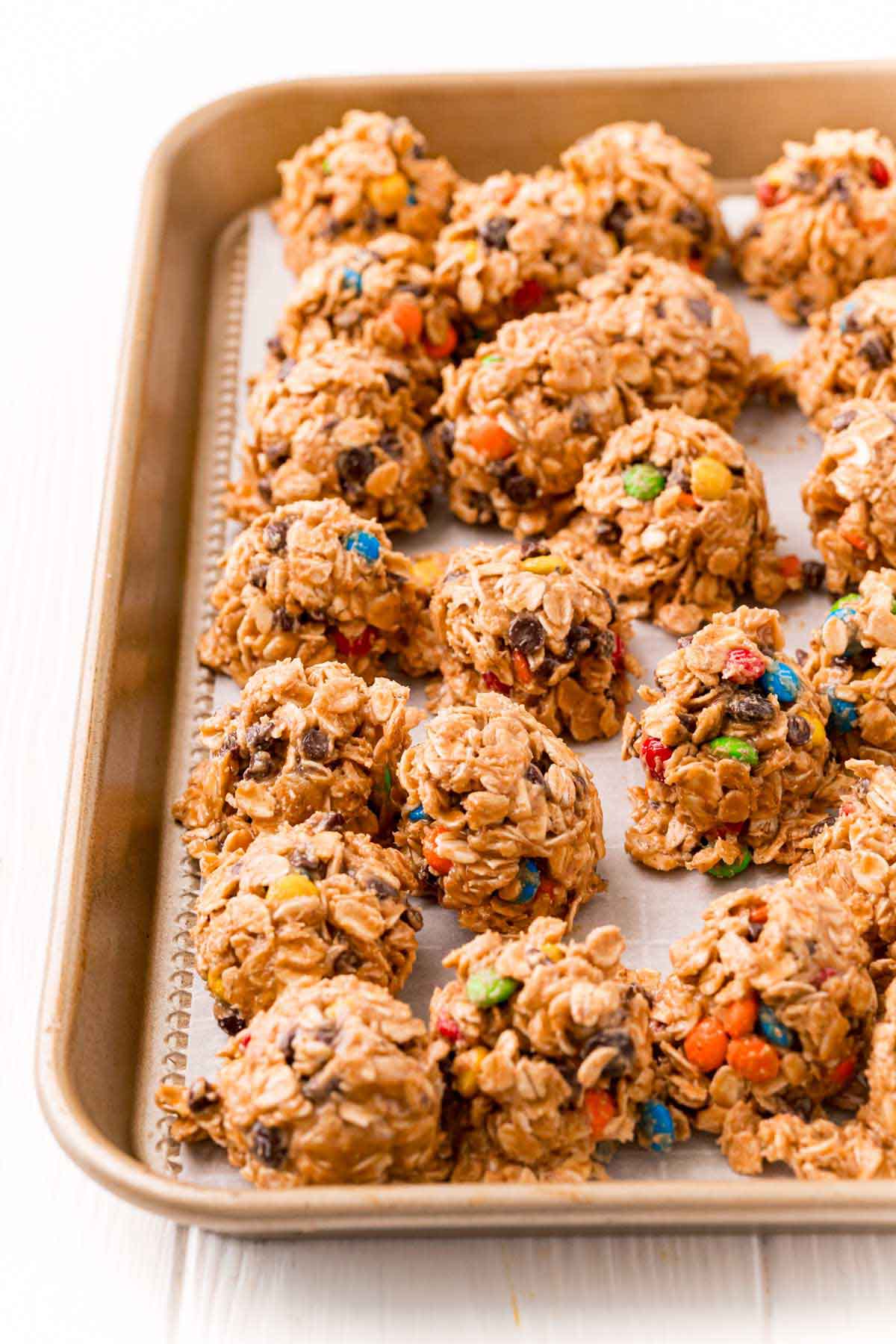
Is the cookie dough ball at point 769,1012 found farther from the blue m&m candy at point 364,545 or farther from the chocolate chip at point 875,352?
the chocolate chip at point 875,352

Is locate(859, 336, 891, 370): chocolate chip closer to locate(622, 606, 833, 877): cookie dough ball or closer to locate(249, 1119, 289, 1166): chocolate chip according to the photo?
locate(622, 606, 833, 877): cookie dough ball

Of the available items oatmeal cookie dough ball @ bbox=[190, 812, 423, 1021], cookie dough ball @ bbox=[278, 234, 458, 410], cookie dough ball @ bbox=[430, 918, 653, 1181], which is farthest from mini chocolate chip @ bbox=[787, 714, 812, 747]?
cookie dough ball @ bbox=[278, 234, 458, 410]

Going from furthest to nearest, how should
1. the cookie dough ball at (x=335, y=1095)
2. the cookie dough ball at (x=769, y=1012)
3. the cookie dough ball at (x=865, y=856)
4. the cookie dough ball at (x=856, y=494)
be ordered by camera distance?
the cookie dough ball at (x=856, y=494) → the cookie dough ball at (x=865, y=856) → the cookie dough ball at (x=769, y=1012) → the cookie dough ball at (x=335, y=1095)

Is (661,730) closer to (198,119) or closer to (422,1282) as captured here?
(422,1282)

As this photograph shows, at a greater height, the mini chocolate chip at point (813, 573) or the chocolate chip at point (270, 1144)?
the mini chocolate chip at point (813, 573)

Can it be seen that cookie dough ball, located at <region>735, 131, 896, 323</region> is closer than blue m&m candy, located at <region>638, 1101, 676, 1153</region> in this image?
No

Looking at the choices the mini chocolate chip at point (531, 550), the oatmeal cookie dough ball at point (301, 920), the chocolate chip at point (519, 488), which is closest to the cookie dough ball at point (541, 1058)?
the oatmeal cookie dough ball at point (301, 920)
